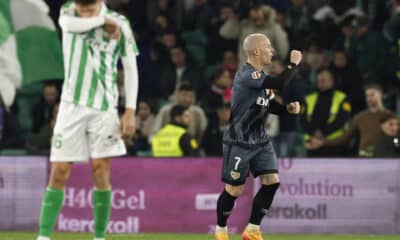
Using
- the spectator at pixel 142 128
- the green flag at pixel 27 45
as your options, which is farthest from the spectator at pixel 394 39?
the green flag at pixel 27 45

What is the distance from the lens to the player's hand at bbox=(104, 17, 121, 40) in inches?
403

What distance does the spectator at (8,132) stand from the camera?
56.3 ft

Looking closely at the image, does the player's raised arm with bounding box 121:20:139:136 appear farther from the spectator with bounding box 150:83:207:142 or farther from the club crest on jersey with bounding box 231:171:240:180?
the spectator with bounding box 150:83:207:142

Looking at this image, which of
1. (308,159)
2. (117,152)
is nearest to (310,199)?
(308,159)

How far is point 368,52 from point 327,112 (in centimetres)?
178

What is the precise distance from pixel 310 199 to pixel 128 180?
2.08m

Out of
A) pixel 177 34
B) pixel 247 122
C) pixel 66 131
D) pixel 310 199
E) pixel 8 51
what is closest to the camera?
pixel 66 131

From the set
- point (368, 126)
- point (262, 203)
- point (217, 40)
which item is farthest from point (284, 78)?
point (217, 40)

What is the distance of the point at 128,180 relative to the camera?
1533 centimetres

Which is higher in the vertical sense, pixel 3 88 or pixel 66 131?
pixel 66 131

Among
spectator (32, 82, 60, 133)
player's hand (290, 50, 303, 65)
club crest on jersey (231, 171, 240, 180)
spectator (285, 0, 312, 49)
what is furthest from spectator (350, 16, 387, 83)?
player's hand (290, 50, 303, 65)

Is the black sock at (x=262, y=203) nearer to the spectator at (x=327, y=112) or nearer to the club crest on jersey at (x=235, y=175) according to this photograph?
the club crest on jersey at (x=235, y=175)

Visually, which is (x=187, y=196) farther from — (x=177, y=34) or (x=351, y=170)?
(x=177, y=34)

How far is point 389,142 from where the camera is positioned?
635 inches
